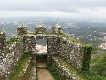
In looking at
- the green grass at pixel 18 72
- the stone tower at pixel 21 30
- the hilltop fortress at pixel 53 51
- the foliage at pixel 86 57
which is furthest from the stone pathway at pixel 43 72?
the foliage at pixel 86 57

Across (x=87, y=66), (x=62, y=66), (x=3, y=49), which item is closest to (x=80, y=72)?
(x=87, y=66)

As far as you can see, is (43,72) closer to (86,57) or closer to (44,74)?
(44,74)

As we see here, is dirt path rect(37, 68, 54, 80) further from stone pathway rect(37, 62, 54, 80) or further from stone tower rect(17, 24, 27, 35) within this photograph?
stone tower rect(17, 24, 27, 35)

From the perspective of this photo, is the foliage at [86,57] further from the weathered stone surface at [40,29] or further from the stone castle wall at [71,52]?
the weathered stone surface at [40,29]

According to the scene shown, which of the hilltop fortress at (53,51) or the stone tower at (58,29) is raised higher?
the stone tower at (58,29)

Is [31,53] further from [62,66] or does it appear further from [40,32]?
[62,66]

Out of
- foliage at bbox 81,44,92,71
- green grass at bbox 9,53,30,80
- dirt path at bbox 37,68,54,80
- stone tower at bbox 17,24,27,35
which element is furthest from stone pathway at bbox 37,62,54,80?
foliage at bbox 81,44,92,71
